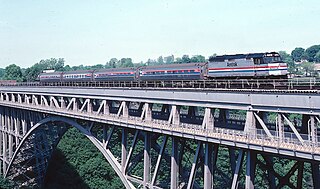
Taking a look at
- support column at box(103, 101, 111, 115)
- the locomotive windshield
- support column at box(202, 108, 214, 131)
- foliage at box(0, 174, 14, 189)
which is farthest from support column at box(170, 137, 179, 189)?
foliage at box(0, 174, 14, 189)

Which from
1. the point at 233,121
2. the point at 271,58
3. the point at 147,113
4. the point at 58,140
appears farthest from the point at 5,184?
the point at 271,58

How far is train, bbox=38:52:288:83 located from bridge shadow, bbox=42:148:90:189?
85.4ft

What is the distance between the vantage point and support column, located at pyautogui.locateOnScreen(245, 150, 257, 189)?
53.5 feet

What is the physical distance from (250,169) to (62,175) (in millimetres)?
47679

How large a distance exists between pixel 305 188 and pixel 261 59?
39.8m

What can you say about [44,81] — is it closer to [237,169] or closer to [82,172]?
[82,172]

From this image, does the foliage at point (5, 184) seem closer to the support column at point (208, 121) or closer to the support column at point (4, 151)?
the support column at point (4, 151)

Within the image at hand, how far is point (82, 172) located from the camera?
5962cm

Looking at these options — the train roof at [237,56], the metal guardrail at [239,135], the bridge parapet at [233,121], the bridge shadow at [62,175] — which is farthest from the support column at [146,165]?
the bridge shadow at [62,175]

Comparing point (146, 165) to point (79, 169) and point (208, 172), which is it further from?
point (79, 169)

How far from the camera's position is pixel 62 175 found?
57.6m

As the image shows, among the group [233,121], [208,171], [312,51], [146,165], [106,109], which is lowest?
[146,165]

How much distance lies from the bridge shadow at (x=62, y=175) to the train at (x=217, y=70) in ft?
85.4

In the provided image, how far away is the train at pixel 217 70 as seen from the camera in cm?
2428
